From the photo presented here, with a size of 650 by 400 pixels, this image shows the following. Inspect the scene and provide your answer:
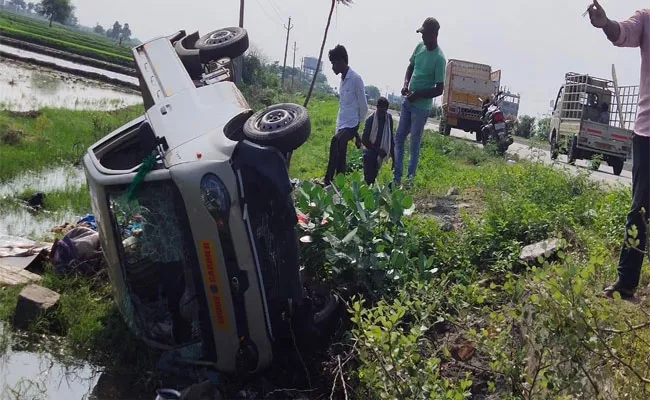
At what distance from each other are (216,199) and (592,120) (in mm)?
15901

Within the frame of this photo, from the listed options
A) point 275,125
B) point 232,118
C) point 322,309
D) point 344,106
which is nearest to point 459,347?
point 322,309

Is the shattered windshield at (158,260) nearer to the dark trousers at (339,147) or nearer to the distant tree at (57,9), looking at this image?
the dark trousers at (339,147)

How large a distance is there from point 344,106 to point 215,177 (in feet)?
13.9

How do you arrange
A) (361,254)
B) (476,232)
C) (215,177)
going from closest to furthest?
(215,177) < (361,254) < (476,232)

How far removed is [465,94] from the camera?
Result: 23766 millimetres

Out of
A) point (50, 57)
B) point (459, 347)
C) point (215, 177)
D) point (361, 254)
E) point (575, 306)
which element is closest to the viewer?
point (575, 306)

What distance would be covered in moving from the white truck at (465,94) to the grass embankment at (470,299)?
1664cm

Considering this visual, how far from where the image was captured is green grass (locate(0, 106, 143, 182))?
1026 centimetres

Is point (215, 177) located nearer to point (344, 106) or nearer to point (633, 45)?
point (633, 45)

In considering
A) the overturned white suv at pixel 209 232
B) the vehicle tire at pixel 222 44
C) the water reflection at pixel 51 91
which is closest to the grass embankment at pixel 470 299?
the overturned white suv at pixel 209 232

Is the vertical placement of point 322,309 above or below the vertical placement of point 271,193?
below

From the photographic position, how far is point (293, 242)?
3.82m

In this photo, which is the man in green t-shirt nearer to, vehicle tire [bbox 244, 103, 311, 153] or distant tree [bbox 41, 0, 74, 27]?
vehicle tire [bbox 244, 103, 311, 153]

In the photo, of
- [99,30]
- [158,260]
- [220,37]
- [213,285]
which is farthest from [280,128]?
[99,30]
